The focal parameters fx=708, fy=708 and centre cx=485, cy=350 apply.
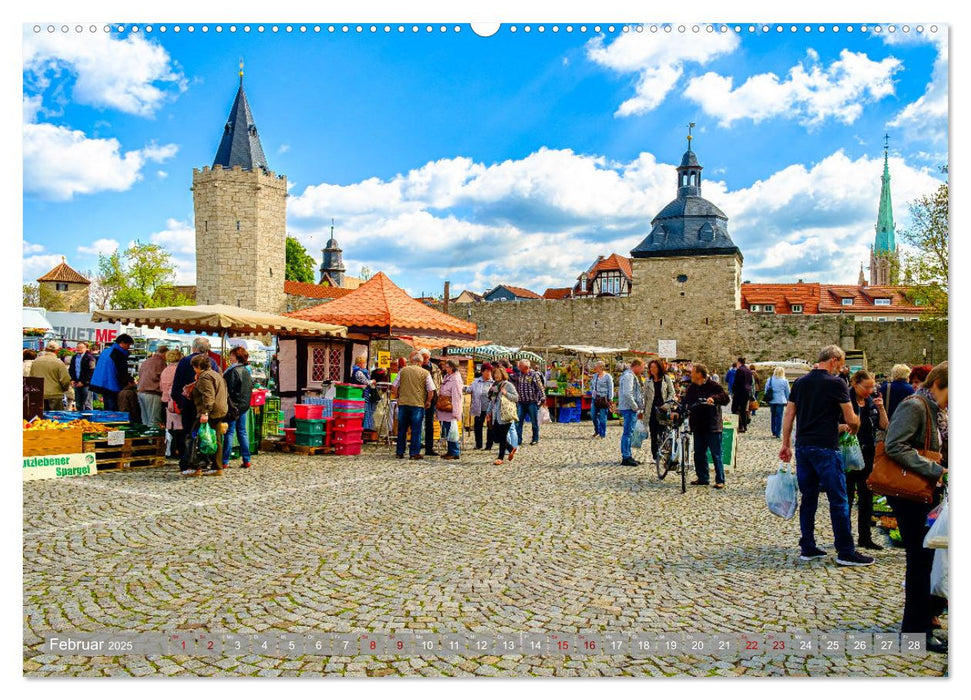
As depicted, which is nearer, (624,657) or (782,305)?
(624,657)

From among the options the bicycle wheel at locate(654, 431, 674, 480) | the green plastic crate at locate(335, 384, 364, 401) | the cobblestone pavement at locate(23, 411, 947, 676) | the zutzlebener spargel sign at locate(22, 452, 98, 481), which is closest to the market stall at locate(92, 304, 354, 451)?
the green plastic crate at locate(335, 384, 364, 401)

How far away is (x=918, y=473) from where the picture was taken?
3326mm

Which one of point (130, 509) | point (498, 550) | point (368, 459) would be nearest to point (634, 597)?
point (498, 550)

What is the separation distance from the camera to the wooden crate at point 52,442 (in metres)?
7.10

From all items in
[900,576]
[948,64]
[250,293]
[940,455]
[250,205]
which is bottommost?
[900,576]

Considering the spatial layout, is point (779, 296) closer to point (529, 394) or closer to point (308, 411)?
point (529, 394)

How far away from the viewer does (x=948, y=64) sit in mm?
2533

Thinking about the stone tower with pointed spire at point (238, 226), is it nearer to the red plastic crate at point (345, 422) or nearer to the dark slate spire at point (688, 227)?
the dark slate spire at point (688, 227)

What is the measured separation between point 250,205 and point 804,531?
29.0m

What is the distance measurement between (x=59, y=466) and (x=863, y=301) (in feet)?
113

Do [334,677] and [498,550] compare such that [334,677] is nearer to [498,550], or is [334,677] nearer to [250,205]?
[498,550]

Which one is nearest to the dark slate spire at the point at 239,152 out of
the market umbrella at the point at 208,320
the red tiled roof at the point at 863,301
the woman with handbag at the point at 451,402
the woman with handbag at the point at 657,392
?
the market umbrella at the point at 208,320

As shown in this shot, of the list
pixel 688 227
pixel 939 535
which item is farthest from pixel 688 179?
pixel 939 535

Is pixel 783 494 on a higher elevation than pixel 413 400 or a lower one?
lower
